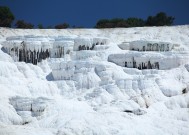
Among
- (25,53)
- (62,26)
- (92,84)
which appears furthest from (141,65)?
(62,26)

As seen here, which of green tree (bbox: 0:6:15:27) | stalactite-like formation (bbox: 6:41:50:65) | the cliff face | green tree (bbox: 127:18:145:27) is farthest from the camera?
green tree (bbox: 127:18:145:27)

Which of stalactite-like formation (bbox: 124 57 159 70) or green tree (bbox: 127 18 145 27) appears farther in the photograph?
green tree (bbox: 127 18 145 27)

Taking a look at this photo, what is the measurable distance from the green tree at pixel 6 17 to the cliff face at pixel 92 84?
931 centimetres

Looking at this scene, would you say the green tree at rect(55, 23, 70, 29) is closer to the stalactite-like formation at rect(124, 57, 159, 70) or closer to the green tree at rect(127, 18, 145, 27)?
the green tree at rect(127, 18, 145, 27)

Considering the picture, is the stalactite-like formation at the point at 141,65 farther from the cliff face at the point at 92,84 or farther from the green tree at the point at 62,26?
the green tree at the point at 62,26

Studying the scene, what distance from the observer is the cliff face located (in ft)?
118

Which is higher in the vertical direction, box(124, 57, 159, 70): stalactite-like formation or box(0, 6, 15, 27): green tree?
box(0, 6, 15, 27): green tree

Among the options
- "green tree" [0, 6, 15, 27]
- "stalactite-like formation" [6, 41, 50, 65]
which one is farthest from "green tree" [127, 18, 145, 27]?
"stalactite-like formation" [6, 41, 50, 65]

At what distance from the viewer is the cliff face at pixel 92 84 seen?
36.1m

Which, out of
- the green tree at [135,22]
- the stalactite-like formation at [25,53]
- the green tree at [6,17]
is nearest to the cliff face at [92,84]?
the stalactite-like formation at [25,53]

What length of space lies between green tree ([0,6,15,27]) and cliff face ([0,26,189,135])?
30.5 feet

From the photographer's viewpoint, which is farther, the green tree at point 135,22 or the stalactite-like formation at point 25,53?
the green tree at point 135,22

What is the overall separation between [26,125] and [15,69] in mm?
7551

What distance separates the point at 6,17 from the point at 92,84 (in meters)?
23.7
